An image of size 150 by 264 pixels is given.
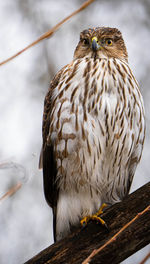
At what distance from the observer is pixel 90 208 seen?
330 centimetres

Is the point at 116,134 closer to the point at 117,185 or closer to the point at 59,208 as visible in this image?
the point at 117,185

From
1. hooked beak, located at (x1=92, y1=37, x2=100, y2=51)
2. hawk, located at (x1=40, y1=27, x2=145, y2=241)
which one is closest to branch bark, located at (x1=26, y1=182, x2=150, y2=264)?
hawk, located at (x1=40, y1=27, x2=145, y2=241)

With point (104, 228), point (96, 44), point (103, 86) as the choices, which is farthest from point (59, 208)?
point (96, 44)

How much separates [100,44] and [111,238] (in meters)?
1.63

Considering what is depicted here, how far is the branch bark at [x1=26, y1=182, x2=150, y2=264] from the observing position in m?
2.51

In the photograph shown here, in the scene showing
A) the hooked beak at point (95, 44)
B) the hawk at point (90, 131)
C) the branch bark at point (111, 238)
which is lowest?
the branch bark at point (111, 238)

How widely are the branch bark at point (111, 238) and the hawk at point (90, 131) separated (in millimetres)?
495

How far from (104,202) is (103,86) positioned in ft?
3.26

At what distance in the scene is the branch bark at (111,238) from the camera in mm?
2514

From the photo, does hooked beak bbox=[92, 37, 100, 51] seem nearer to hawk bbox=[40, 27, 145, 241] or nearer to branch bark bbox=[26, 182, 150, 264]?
hawk bbox=[40, 27, 145, 241]

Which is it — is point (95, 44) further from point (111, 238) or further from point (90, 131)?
point (111, 238)

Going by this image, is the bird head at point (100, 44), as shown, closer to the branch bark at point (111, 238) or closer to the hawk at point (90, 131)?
the hawk at point (90, 131)

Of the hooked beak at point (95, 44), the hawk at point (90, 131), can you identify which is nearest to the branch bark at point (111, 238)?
the hawk at point (90, 131)

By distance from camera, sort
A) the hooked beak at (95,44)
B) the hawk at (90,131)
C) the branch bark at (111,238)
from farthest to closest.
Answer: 1. the hooked beak at (95,44)
2. the hawk at (90,131)
3. the branch bark at (111,238)
